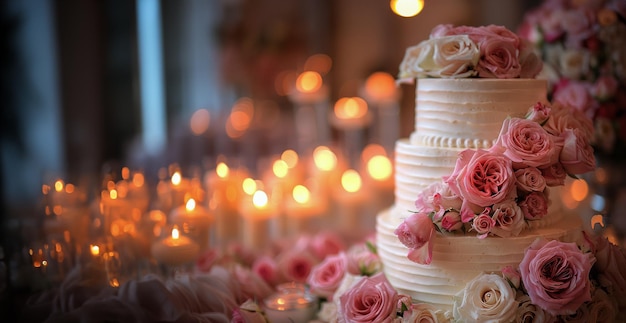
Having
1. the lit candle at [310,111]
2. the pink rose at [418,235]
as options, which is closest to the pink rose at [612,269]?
the pink rose at [418,235]

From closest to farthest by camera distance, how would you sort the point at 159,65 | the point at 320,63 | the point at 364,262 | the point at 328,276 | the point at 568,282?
the point at 568,282 < the point at 364,262 < the point at 328,276 < the point at 159,65 < the point at 320,63

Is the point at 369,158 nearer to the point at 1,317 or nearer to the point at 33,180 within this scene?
the point at 1,317

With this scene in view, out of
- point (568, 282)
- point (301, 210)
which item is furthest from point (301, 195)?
point (568, 282)

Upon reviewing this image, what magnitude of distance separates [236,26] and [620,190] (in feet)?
17.6

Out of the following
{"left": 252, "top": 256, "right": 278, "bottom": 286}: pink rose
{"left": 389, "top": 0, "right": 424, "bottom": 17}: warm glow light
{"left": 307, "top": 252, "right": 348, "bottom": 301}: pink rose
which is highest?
{"left": 389, "top": 0, "right": 424, "bottom": 17}: warm glow light

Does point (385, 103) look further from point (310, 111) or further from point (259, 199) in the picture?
point (259, 199)

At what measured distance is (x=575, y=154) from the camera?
2.15 m

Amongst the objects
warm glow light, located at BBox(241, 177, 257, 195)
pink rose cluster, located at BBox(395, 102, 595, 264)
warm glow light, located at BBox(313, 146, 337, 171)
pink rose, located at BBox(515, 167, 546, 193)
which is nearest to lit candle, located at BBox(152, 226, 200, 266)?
pink rose cluster, located at BBox(395, 102, 595, 264)

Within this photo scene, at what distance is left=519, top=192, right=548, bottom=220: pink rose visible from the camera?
2.18m

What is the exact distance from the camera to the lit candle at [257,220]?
3.82 meters

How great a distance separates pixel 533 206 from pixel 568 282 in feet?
0.90

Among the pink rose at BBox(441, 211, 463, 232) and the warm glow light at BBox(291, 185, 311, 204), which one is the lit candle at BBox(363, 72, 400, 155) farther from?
the pink rose at BBox(441, 211, 463, 232)

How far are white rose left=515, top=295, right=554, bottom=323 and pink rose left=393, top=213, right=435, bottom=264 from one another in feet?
1.04

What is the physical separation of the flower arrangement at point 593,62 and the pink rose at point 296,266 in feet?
4.76
